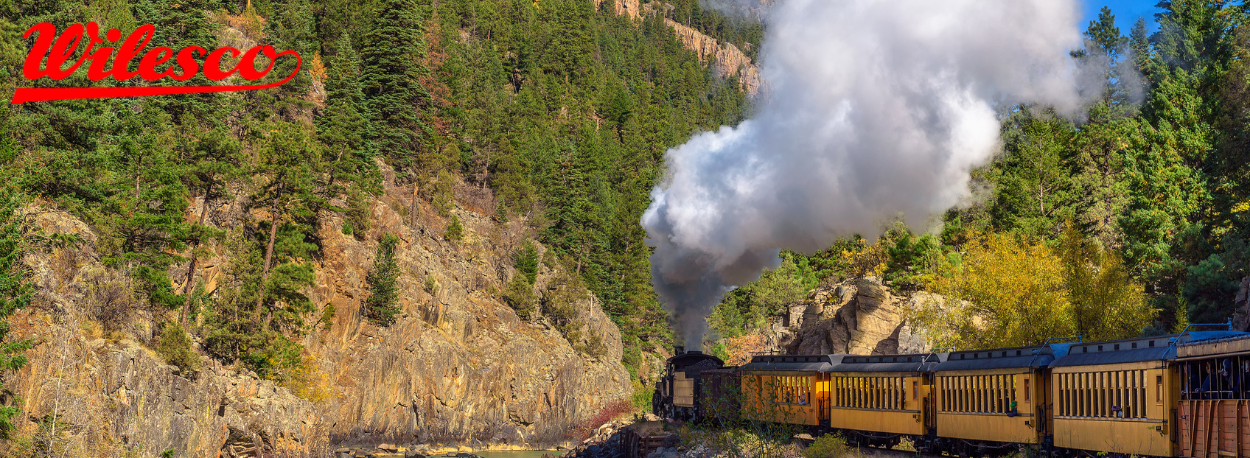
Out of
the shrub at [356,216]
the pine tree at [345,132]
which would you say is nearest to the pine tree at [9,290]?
the pine tree at [345,132]

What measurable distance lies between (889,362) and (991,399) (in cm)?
580

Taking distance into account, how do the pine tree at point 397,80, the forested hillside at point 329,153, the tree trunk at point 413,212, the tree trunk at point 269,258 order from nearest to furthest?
the forested hillside at point 329,153 < the tree trunk at point 269,258 < the tree trunk at point 413,212 < the pine tree at point 397,80

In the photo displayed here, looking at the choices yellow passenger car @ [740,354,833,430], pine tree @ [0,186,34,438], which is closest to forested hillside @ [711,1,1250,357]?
yellow passenger car @ [740,354,833,430]

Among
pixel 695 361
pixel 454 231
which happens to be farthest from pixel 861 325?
pixel 454 231

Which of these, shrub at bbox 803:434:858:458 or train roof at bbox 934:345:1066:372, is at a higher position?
train roof at bbox 934:345:1066:372

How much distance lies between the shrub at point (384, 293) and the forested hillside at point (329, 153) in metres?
0.14

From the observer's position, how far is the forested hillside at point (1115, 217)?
42562 mm

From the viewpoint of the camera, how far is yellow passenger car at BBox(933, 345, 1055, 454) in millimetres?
24000

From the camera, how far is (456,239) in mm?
73188

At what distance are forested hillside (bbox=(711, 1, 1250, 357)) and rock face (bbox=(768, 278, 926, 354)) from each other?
2289mm

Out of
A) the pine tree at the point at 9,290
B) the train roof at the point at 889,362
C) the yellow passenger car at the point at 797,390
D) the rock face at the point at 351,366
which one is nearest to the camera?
the pine tree at the point at 9,290

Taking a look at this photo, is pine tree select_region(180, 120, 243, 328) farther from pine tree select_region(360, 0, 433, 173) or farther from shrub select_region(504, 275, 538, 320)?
shrub select_region(504, 275, 538, 320)

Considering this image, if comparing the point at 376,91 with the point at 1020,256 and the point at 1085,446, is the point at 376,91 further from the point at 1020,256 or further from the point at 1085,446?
the point at 1085,446

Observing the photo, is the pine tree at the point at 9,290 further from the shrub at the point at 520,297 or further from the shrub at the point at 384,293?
the shrub at the point at 520,297
